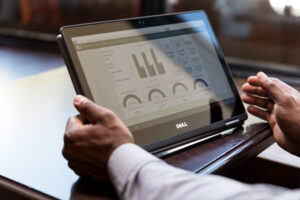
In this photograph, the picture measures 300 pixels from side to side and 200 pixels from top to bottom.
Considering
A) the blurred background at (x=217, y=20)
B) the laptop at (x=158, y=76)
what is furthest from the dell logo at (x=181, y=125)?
the blurred background at (x=217, y=20)

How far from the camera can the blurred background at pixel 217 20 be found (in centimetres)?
169

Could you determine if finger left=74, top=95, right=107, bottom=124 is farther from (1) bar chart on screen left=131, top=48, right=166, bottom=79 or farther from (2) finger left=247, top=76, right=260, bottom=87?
(2) finger left=247, top=76, right=260, bottom=87

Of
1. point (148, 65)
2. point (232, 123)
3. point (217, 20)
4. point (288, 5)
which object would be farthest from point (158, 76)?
point (217, 20)

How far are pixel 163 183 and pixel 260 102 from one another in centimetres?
43

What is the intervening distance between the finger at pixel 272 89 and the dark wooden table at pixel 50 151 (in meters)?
0.07

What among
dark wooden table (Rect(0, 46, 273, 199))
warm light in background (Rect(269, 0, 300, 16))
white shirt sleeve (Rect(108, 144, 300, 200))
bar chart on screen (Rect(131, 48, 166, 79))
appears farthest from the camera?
warm light in background (Rect(269, 0, 300, 16))

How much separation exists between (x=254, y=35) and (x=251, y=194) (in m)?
3.20

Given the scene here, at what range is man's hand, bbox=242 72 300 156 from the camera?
75cm

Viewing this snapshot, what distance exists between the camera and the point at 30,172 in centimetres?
64

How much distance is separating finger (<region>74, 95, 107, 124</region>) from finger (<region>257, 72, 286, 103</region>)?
1.18 ft

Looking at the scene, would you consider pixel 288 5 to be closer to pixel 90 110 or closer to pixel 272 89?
pixel 272 89

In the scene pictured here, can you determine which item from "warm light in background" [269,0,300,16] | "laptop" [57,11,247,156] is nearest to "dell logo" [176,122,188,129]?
"laptop" [57,11,247,156]

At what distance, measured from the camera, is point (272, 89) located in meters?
0.79

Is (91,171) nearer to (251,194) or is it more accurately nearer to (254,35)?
(251,194)
